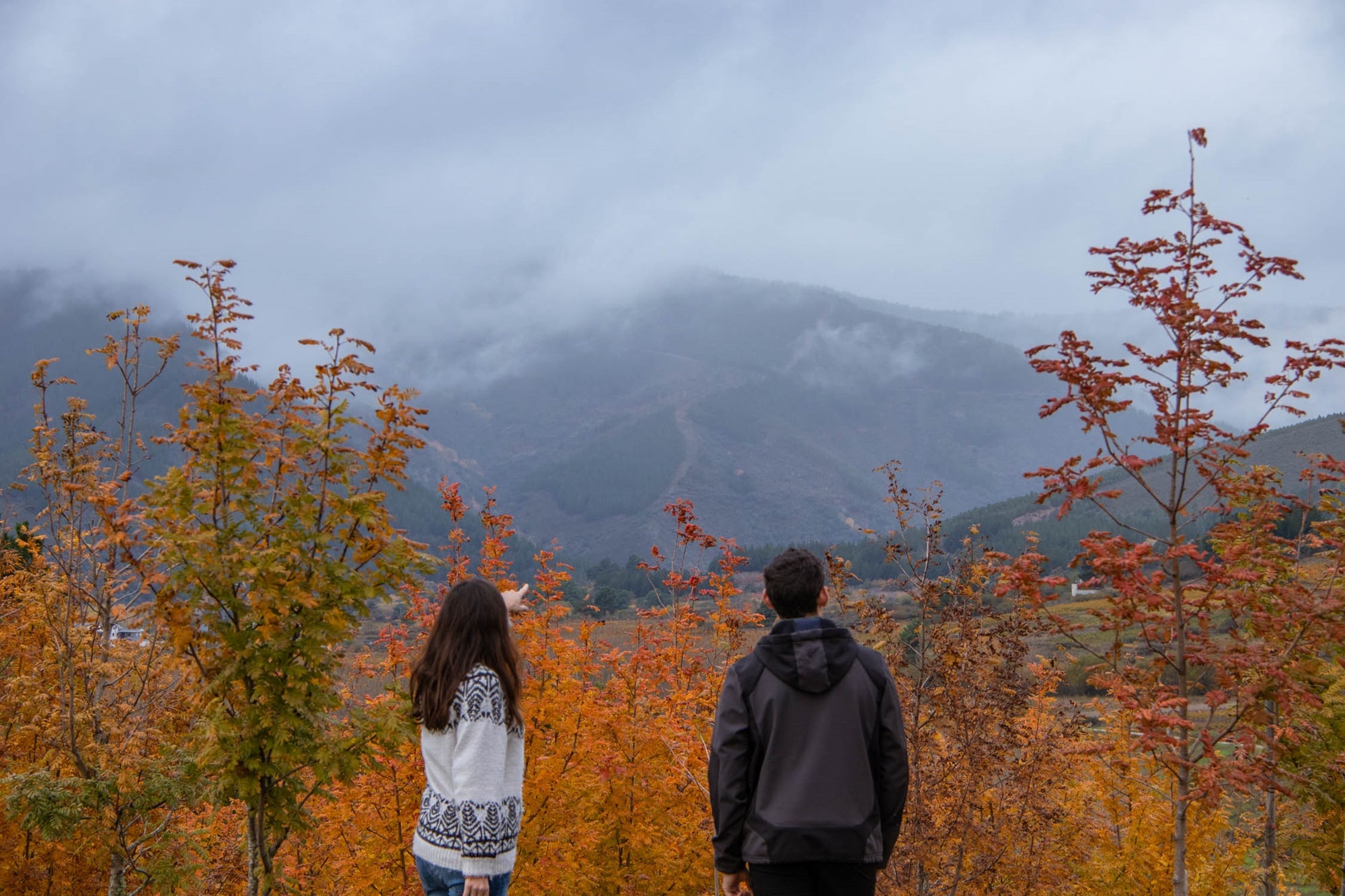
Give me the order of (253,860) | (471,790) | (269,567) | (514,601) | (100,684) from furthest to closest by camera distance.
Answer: (100,684), (514,601), (253,860), (269,567), (471,790)

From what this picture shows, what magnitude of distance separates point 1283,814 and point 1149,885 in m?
4.63

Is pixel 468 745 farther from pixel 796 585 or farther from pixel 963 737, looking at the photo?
pixel 963 737

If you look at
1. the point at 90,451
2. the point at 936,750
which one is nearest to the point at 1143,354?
the point at 936,750

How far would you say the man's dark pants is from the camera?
346 cm

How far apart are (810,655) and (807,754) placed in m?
0.38

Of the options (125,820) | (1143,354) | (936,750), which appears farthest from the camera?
(936,750)

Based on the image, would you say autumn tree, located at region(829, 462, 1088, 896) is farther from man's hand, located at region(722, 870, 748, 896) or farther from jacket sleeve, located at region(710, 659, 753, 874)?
jacket sleeve, located at region(710, 659, 753, 874)

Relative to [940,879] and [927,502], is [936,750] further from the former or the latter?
[927,502]

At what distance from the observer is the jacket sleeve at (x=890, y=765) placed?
11.7 feet

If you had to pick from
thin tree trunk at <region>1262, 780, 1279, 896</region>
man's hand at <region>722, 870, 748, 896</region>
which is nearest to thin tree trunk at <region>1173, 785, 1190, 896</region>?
man's hand at <region>722, 870, 748, 896</region>

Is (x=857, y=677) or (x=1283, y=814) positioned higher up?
(x=857, y=677)

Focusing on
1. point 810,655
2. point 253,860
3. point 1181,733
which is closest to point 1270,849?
point 1181,733

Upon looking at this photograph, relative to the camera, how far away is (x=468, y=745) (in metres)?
3.60

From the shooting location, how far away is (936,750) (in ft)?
23.0
